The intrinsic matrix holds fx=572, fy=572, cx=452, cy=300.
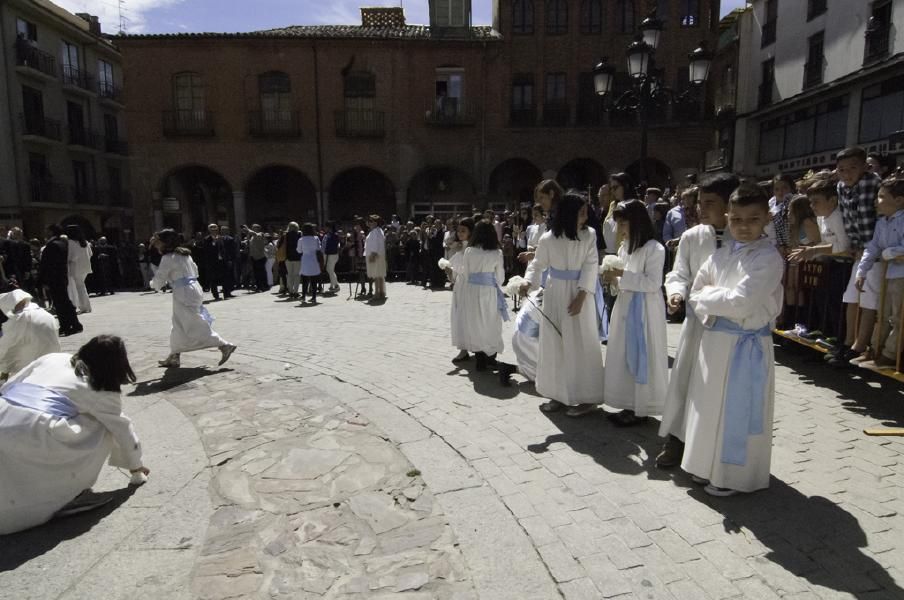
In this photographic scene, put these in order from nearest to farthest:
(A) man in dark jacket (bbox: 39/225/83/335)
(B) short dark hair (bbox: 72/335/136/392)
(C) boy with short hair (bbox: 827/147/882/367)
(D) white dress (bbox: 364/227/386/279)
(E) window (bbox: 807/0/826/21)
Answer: (B) short dark hair (bbox: 72/335/136/392) < (C) boy with short hair (bbox: 827/147/882/367) < (A) man in dark jacket (bbox: 39/225/83/335) < (D) white dress (bbox: 364/227/386/279) < (E) window (bbox: 807/0/826/21)

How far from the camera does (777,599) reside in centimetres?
255

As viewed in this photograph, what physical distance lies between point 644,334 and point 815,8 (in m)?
22.6

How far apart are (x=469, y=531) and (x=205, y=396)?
12.7ft

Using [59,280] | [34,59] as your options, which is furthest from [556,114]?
[34,59]

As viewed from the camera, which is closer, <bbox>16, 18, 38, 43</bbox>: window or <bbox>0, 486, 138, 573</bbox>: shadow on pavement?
<bbox>0, 486, 138, 573</bbox>: shadow on pavement

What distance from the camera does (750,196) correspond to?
128 inches

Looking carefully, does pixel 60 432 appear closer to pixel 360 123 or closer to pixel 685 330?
pixel 685 330

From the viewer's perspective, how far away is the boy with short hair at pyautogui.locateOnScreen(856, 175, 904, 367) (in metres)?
4.80

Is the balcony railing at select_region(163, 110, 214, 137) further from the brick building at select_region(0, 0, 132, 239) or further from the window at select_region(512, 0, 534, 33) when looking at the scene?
the window at select_region(512, 0, 534, 33)

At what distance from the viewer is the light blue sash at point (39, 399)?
3455 mm

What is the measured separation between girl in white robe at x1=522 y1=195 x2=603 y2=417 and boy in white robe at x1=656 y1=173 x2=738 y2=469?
98 cm

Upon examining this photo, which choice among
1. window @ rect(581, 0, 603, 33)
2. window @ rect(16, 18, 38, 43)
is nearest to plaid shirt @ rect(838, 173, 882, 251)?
window @ rect(581, 0, 603, 33)

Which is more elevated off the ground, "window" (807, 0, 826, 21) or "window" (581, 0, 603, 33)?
"window" (581, 0, 603, 33)

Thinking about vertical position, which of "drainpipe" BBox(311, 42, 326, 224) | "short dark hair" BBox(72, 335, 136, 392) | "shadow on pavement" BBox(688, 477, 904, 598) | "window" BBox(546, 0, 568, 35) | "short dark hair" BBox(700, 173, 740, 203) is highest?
"window" BBox(546, 0, 568, 35)
